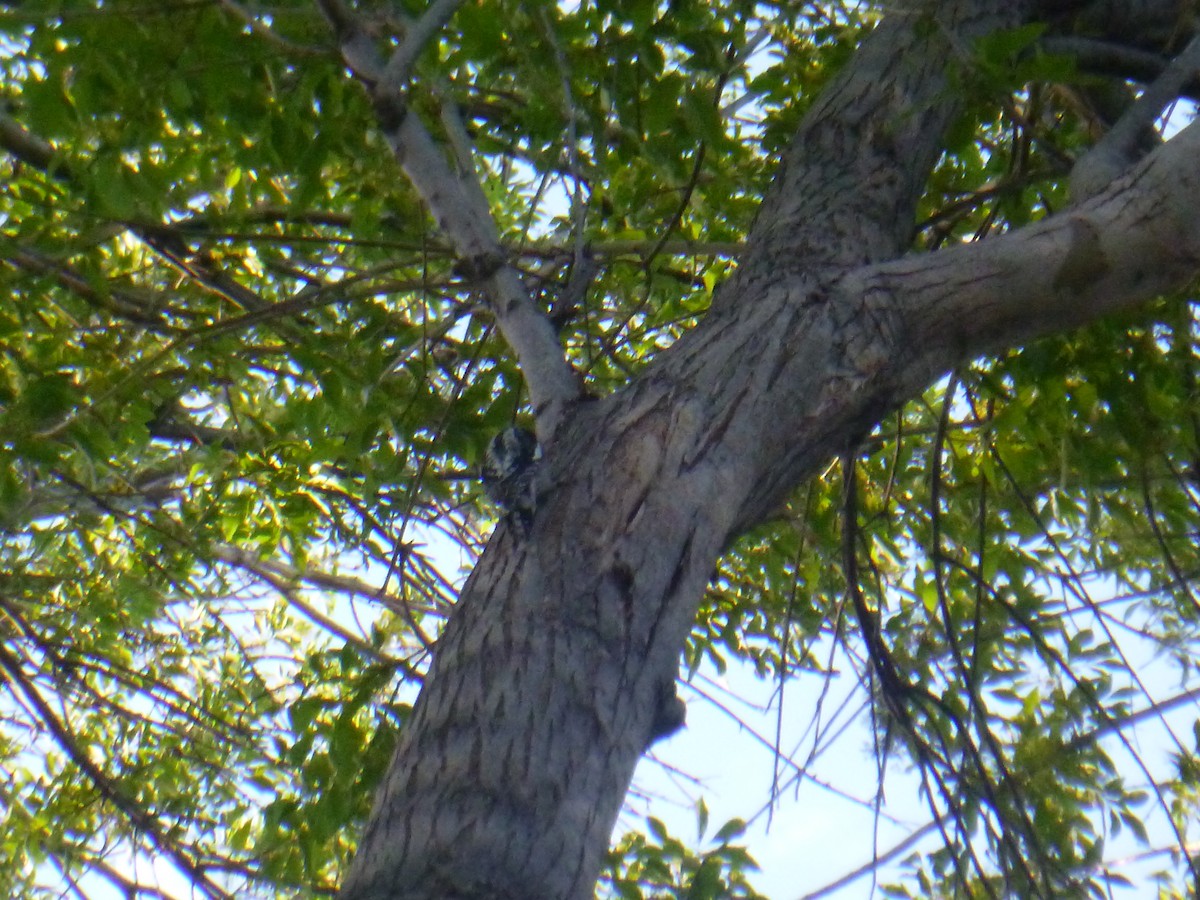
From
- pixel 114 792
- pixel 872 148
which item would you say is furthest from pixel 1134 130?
pixel 114 792

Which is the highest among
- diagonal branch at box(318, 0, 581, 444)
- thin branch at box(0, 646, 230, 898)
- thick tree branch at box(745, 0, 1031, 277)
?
thick tree branch at box(745, 0, 1031, 277)

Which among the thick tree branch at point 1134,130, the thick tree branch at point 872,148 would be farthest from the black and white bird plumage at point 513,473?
the thick tree branch at point 1134,130

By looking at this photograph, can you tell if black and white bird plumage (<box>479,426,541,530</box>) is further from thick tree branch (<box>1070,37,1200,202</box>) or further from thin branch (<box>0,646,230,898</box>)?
thin branch (<box>0,646,230,898</box>)

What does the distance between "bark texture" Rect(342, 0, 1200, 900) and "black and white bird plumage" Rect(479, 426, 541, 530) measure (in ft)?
0.08

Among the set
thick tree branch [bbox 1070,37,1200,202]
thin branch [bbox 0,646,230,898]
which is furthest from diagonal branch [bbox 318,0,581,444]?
thin branch [bbox 0,646,230,898]

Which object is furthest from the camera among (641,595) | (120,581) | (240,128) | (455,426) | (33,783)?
(33,783)

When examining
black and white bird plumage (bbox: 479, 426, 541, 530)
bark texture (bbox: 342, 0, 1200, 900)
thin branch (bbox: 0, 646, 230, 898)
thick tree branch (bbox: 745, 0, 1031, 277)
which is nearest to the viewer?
bark texture (bbox: 342, 0, 1200, 900)

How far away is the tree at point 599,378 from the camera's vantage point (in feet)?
4.75

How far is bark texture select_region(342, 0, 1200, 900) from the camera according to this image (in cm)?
123

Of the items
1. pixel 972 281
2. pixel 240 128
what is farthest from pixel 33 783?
pixel 972 281

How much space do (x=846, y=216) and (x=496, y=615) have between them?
993mm

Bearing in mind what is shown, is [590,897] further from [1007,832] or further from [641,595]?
[1007,832]

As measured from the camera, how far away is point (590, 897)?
4.04ft

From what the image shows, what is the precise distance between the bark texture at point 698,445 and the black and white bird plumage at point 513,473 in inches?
0.9
